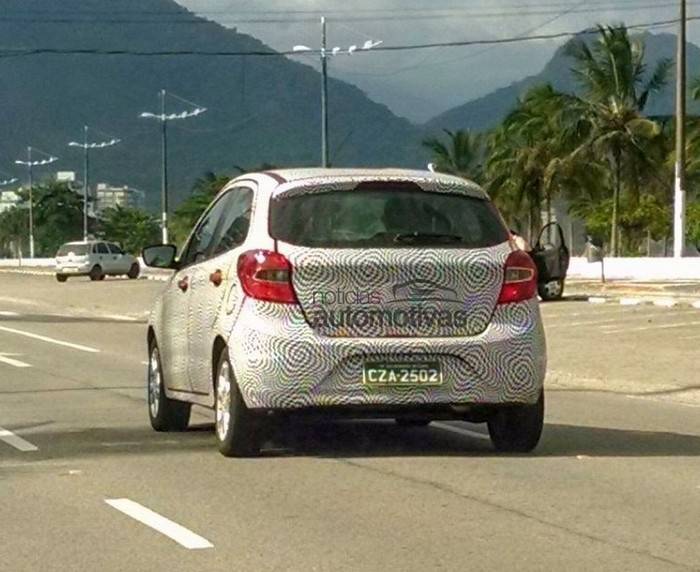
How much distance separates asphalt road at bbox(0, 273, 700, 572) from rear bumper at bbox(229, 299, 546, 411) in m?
0.46

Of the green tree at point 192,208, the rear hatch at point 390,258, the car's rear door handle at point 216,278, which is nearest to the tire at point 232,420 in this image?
the car's rear door handle at point 216,278

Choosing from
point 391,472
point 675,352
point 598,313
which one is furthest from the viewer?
point 598,313

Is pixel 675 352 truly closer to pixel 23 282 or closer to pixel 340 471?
pixel 340 471

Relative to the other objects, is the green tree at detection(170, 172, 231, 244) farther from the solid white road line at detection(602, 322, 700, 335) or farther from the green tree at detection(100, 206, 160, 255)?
the solid white road line at detection(602, 322, 700, 335)

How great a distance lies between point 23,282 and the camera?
6494 cm

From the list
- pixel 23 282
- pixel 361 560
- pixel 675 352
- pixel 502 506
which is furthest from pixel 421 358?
pixel 23 282

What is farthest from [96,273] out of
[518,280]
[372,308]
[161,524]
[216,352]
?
[161,524]

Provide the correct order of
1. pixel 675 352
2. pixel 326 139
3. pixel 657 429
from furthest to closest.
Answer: pixel 326 139
pixel 675 352
pixel 657 429

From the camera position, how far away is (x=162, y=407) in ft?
44.9

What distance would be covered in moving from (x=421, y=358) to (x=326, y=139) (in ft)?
146

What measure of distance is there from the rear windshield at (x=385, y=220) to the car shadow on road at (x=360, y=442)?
1548 millimetres

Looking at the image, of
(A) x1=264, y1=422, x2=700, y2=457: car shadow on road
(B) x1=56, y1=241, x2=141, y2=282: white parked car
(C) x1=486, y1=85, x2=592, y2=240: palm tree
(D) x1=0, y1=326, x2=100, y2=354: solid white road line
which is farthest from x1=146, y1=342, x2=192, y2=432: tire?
(C) x1=486, y1=85, x2=592, y2=240: palm tree

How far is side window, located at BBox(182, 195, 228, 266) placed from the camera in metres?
12.9

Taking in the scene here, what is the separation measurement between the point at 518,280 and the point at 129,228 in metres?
123
